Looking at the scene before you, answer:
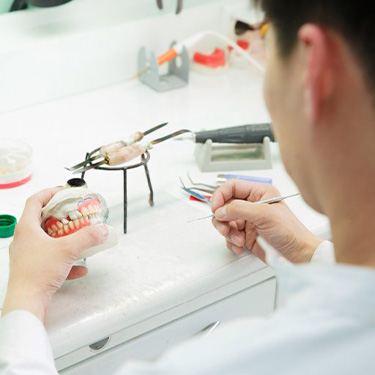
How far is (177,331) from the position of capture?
1.03m

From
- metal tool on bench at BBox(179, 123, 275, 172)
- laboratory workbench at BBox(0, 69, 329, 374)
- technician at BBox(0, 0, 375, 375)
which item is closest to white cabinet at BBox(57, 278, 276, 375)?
laboratory workbench at BBox(0, 69, 329, 374)

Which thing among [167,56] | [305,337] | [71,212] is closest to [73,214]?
[71,212]

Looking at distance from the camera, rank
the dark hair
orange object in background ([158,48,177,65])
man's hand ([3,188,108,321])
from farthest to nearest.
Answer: orange object in background ([158,48,177,65])
man's hand ([3,188,108,321])
the dark hair

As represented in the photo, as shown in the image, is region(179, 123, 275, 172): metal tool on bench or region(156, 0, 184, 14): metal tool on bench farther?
region(156, 0, 184, 14): metal tool on bench

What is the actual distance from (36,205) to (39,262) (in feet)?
0.35

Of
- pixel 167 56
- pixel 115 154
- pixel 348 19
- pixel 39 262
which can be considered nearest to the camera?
pixel 348 19

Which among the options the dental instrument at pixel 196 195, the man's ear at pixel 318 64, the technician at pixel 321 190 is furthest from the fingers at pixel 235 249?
the man's ear at pixel 318 64

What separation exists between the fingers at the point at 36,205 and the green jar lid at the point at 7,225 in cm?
8

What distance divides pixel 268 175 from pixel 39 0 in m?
0.62

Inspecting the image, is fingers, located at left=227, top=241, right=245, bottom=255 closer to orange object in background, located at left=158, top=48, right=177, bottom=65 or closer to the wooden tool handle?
the wooden tool handle

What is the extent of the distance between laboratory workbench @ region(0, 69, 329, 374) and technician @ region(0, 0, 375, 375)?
0.31 meters

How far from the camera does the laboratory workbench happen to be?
94cm

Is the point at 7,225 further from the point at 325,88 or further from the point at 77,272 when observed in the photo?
the point at 325,88

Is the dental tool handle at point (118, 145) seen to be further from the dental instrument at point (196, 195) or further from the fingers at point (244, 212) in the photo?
the fingers at point (244, 212)
